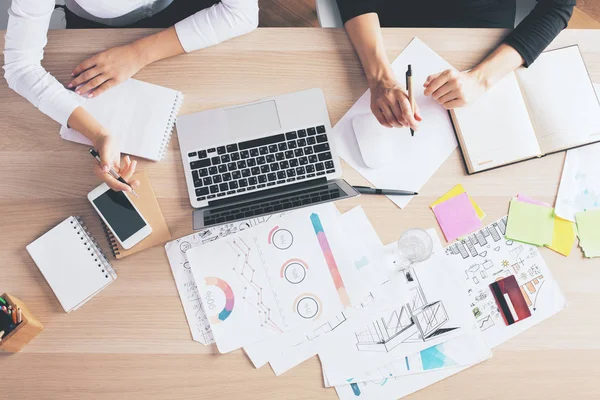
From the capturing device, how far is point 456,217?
99 cm

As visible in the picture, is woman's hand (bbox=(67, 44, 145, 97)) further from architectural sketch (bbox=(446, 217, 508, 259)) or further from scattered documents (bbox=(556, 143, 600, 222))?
scattered documents (bbox=(556, 143, 600, 222))

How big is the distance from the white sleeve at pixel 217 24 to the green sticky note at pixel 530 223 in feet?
2.34

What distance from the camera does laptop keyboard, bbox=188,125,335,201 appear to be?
0.96 m

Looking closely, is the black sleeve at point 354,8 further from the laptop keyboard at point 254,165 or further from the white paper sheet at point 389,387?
the white paper sheet at point 389,387

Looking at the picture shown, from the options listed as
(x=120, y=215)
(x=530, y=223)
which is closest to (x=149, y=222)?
(x=120, y=215)

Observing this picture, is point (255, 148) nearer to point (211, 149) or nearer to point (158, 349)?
point (211, 149)

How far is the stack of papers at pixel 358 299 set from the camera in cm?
94

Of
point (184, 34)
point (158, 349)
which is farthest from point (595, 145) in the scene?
point (158, 349)

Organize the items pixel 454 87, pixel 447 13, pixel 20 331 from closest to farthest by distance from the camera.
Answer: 1. pixel 20 331
2. pixel 454 87
3. pixel 447 13

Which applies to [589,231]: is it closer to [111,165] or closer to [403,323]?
[403,323]

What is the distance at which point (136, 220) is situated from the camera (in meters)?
0.94

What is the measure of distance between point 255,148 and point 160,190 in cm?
22

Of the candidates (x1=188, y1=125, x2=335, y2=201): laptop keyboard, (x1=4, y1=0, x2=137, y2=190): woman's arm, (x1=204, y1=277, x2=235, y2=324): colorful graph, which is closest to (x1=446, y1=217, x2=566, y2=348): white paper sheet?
(x1=188, y1=125, x2=335, y2=201): laptop keyboard

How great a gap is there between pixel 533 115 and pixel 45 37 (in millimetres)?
1073
